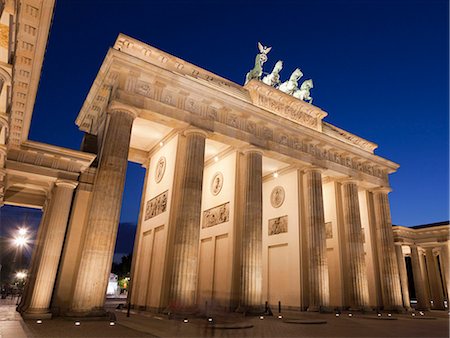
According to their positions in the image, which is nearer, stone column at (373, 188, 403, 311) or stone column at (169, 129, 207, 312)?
stone column at (169, 129, 207, 312)

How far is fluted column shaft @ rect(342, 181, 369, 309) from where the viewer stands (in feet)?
78.4

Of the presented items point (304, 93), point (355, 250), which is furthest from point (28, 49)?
point (355, 250)

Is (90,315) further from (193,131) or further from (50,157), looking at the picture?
(193,131)

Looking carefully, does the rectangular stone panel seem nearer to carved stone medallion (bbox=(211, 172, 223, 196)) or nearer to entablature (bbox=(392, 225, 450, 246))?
entablature (bbox=(392, 225, 450, 246))

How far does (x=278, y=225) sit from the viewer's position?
1032 inches

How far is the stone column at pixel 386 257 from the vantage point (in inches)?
1027

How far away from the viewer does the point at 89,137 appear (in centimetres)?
1950

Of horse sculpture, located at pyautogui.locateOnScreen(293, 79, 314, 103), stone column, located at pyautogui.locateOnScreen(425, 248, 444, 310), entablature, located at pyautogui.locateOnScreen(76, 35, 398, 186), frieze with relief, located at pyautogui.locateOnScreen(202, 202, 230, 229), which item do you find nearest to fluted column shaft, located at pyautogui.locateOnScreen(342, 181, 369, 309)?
entablature, located at pyautogui.locateOnScreen(76, 35, 398, 186)

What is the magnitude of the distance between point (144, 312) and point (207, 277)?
18.4 feet

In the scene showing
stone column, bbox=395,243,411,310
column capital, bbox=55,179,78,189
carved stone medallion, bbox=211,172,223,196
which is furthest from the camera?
stone column, bbox=395,243,411,310

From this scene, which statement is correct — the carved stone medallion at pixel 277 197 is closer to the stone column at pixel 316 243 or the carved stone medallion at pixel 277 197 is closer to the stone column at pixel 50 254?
the stone column at pixel 316 243

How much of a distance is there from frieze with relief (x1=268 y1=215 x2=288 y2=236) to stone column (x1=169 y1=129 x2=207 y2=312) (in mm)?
9826

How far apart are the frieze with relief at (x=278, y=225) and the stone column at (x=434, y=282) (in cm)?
2151

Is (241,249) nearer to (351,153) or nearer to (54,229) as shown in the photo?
(54,229)
